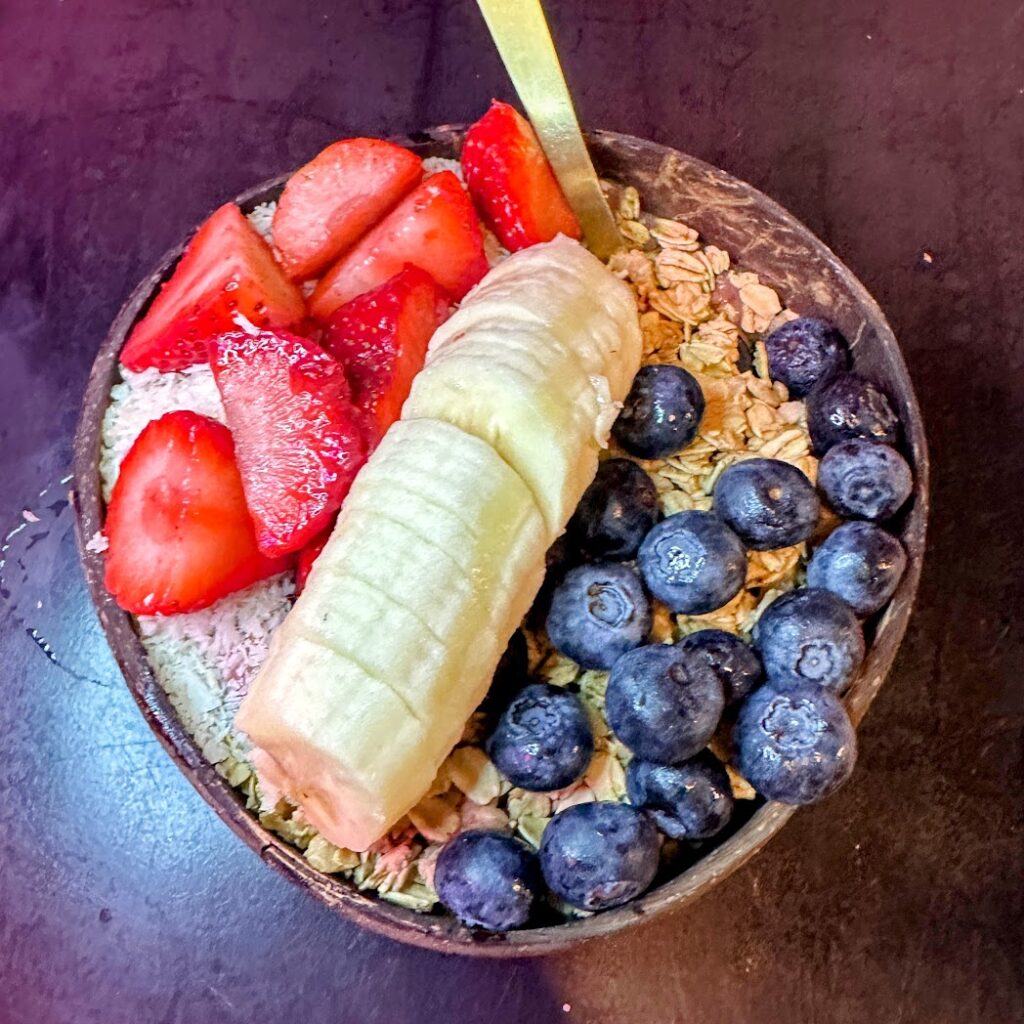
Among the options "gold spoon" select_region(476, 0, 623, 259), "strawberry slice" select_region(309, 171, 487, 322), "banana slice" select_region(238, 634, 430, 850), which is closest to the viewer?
"banana slice" select_region(238, 634, 430, 850)

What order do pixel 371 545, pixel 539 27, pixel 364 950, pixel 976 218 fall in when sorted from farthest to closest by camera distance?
1. pixel 976 218
2. pixel 364 950
3. pixel 539 27
4. pixel 371 545

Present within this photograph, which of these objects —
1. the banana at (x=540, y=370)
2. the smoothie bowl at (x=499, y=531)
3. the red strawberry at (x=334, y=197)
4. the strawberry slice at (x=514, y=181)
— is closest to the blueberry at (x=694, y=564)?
the smoothie bowl at (x=499, y=531)

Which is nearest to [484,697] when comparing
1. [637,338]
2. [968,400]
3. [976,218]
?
[637,338]

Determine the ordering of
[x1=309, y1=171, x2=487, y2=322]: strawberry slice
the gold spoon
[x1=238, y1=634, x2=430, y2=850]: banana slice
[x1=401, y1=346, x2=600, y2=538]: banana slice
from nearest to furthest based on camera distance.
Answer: [x1=238, y1=634, x2=430, y2=850]: banana slice, [x1=401, y1=346, x2=600, y2=538]: banana slice, the gold spoon, [x1=309, y1=171, x2=487, y2=322]: strawberry slice

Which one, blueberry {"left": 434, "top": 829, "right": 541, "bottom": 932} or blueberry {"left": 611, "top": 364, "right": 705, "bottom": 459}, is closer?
blueberry {"left": 434, "top": 829, "right": 541, "bottom": 932}

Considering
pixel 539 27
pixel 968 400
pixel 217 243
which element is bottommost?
pixel 968 400

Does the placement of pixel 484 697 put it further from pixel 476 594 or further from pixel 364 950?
pixel 364 950

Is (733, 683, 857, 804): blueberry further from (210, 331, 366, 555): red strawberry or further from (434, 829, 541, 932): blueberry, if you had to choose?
(210, 331, 366, 555): red strawberry

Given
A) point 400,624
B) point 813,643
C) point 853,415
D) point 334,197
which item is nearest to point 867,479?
point 853,415

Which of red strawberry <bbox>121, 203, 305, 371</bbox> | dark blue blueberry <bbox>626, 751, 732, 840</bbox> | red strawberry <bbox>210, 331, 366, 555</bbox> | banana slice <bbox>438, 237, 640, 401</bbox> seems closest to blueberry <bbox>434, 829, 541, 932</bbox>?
dark blue blueberry <bbox>626, 751, 732, 840</bbox>
